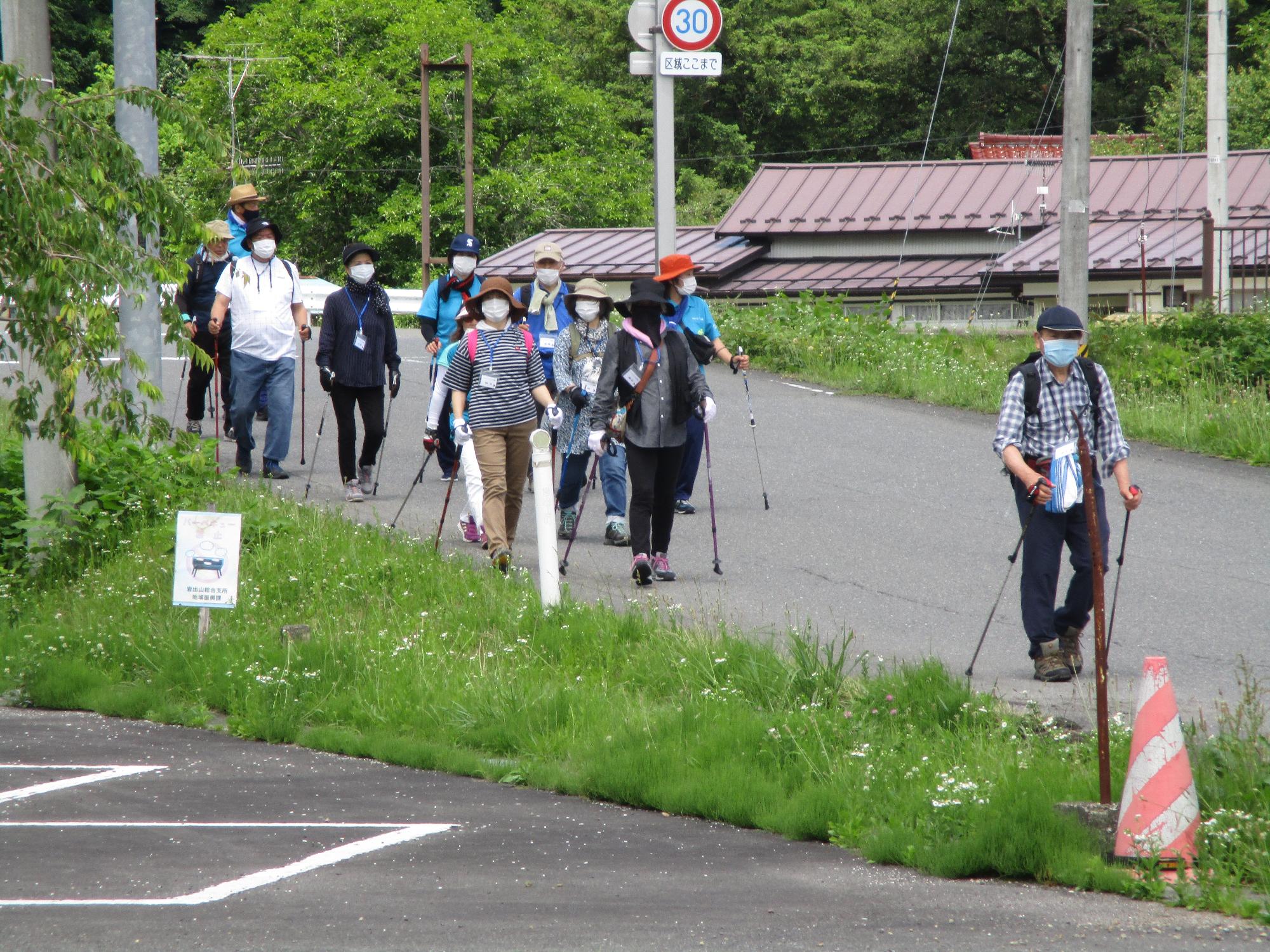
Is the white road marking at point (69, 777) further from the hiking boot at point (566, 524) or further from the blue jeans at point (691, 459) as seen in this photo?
the blue jeans at point (691, 459)

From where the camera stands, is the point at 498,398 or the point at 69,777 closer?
the point at 69,777

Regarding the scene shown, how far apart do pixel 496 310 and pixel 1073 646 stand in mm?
4680

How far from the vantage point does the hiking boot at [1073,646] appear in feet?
27.5

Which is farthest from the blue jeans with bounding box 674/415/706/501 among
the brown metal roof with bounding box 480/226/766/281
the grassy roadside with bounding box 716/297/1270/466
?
the brown metal roof with bounding box 480/226/766/281

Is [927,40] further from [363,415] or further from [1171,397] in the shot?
[363,415]

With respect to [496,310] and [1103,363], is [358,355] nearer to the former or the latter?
[496,310]

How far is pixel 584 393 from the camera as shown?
1157 cm

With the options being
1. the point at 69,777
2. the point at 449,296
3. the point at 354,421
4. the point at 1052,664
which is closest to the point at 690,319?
the point at 449,296

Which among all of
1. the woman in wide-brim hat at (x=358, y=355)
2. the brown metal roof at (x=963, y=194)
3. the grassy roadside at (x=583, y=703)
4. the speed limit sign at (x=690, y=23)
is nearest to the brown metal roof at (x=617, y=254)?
the brown metal roof at (x=963, y=194)

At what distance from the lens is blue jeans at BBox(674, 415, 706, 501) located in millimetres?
12164

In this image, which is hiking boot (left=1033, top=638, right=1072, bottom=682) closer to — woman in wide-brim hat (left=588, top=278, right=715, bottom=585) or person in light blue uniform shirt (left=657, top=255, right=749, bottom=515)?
woman in wide-brim hat (left=588, top=278, right=715, bottom=585)

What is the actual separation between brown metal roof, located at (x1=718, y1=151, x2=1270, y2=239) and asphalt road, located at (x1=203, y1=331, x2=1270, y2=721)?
623 inches

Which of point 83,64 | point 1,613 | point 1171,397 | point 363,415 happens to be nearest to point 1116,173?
point 1171,397

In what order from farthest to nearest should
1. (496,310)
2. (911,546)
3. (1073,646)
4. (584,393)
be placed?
(911,546) < (584,393) < (496,310) < (1073,646)
